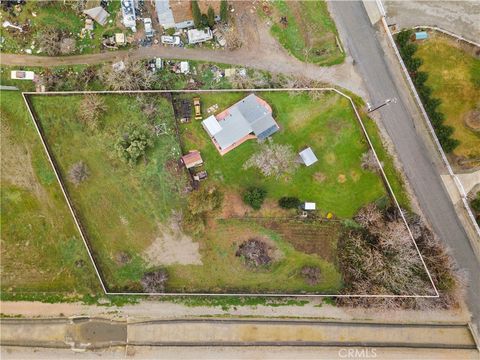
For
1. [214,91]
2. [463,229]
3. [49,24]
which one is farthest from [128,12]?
[463,229]

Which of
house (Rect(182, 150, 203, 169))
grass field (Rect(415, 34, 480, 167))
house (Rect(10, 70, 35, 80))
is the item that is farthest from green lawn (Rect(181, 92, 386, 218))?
house (Rect(10, 70, 35, 80))

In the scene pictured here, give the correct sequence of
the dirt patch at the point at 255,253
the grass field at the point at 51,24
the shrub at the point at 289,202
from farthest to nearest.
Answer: the grass field at the point at 51,24
the dirt patch at the point at 255,253
the shrub at the point at 289,202

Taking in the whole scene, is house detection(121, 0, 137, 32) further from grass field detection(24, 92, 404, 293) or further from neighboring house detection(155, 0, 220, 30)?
grass field detection(24, 92, 404, 293)

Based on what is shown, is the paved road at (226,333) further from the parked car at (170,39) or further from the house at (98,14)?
the house at (98,14)

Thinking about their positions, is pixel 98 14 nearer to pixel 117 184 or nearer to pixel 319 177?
pixel 117 184

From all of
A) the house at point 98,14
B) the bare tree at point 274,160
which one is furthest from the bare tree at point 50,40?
the bare tree at point 274,160

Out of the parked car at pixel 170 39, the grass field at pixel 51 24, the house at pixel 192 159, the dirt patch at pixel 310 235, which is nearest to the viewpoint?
the house at pixel 192 159

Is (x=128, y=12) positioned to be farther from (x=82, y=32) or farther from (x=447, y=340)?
(x=447, y=340)

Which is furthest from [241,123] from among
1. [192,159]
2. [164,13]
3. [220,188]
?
[164,13]
